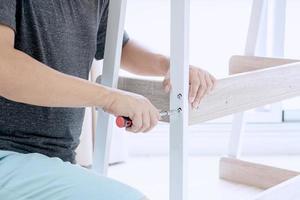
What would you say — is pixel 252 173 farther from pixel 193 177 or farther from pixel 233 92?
pixel 233 92

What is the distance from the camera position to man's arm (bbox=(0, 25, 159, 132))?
73 cm

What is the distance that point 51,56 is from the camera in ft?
3.00

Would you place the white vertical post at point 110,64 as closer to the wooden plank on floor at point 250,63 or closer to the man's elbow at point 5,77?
the man's elbow at point 5,77

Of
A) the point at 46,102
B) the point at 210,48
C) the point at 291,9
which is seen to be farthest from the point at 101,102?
the point at 291,9

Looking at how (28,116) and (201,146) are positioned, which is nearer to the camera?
(28,116)

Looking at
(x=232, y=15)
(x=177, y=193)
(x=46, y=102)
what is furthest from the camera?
(x=232, y=15)

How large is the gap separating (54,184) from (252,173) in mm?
979

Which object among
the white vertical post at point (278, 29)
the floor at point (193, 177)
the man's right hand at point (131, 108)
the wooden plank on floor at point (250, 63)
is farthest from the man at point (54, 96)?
the white vertical post at point (278, 29)

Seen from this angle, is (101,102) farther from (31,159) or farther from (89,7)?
(89,7)

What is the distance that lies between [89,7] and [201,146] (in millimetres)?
1196

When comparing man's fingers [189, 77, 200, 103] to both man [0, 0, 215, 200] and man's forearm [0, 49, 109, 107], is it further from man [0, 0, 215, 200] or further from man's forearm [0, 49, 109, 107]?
man's forearm [0, 49, 109, 107]

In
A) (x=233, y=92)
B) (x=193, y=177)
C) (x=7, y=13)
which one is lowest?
(x=193, y=177)

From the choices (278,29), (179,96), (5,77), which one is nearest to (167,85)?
(179,96)

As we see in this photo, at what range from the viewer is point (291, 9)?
6.71 feet
